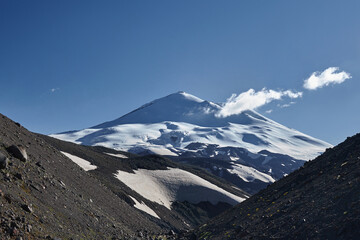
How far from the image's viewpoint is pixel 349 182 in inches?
875

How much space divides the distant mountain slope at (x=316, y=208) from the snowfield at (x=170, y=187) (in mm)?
48042

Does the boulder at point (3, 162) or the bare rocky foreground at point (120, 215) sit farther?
the boulder at point (3, 162)

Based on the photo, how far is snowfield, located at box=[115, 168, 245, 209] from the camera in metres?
80.9

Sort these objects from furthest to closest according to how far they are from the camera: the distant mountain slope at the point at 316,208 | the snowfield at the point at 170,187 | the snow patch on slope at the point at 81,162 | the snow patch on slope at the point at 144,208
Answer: the snowfield at the point at 170,187, the snow patch on slope at the point at 81,162, the snow patch on slope at the point at 144,208, the distant mountain slope at the point at 316,208

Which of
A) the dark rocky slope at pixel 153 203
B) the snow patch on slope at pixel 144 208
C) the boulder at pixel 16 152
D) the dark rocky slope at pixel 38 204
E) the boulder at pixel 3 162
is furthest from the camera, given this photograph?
the dark rocky slope at pixel 153 203

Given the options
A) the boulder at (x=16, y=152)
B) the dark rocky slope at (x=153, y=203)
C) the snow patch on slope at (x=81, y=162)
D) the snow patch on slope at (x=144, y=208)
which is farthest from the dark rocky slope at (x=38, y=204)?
the snow patch on slope at (x=81, y=162)

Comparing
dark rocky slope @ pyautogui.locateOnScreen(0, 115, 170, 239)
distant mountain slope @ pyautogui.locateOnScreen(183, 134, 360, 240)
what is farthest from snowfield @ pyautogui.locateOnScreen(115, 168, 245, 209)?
distant mountain slope @ pyautogui.locateOnScreen(183, 134, 360, 240)

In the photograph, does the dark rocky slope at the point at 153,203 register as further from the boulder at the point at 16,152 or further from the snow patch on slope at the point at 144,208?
the boulder at the point at 16,152

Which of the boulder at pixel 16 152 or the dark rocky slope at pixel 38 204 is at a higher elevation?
the boulder at pixel 16 152

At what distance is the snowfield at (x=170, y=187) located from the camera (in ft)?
265

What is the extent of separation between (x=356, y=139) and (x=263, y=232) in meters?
18.1

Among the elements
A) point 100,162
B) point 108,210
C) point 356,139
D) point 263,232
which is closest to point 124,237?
point 108,210

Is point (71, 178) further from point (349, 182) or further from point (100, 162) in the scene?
point (100, 162)

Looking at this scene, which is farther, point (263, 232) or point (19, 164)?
point (19, 164)
